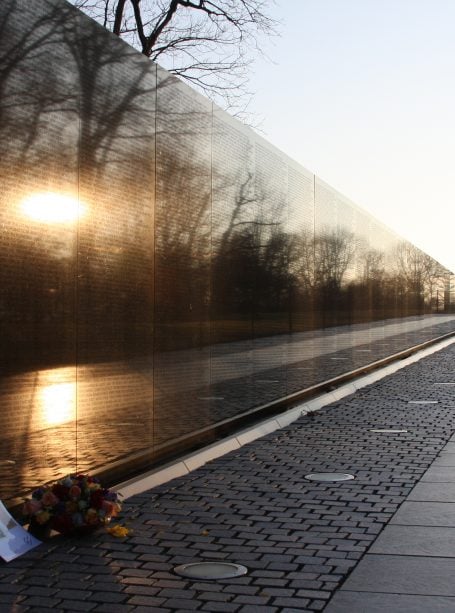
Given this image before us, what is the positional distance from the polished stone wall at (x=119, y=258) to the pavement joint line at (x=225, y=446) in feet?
0.71

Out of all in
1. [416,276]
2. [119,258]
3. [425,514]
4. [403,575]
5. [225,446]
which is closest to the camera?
[403,575]

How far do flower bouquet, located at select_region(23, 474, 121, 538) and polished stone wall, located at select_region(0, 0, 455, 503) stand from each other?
31 cm

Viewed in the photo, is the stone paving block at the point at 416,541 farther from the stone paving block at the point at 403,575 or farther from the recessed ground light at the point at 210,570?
the recessed ground light at the point at 210,570

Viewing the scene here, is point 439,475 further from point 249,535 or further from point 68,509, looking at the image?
point 68,509

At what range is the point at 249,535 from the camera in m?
6.45

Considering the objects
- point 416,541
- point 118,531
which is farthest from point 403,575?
point 118,531

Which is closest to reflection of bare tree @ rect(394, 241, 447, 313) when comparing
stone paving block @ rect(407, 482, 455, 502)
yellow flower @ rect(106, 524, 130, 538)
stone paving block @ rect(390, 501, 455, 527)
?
stone paving block @ rect(407, 482, 455, 502)

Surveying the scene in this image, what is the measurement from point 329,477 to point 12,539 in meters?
3.29

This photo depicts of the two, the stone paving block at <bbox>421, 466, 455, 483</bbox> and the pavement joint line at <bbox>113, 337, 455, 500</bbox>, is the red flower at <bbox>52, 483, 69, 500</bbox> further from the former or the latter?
the stone paving block at <bbox>421, 466, 455, 483</bbox>

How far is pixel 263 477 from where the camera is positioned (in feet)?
28.1

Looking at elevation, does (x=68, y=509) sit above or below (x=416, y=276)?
below

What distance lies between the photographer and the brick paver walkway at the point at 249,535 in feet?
16.8

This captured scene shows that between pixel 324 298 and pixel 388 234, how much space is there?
10400 millimetres

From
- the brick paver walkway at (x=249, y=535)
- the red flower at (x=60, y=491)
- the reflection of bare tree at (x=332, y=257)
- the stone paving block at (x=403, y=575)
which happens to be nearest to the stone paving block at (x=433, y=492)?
the brick paver walkway at (x=249, y=535)
